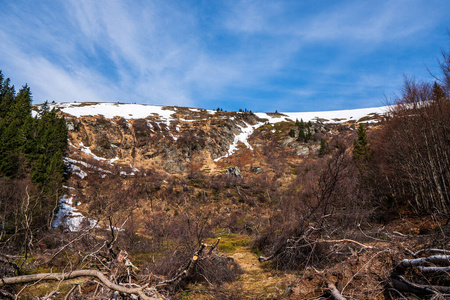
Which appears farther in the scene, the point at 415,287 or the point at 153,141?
the point at 153,141

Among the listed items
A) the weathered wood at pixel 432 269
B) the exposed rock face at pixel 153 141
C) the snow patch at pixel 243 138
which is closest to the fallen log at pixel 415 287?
the weathered wood at pixel 432 269

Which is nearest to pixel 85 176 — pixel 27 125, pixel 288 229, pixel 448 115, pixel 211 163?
pixel 27 125

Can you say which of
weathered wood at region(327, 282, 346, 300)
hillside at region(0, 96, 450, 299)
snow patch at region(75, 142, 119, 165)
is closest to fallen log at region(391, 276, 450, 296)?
hillside at region(0, 96, 450, 299)

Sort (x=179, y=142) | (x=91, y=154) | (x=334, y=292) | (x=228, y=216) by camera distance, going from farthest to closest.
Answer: (x=179, y=142) < (x=91, y=154) < (x=228, y=216) < (x=334, y=292)

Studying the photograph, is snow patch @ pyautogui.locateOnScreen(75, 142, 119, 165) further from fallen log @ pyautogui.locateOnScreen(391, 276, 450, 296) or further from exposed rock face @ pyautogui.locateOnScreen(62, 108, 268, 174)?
fallen log @ pyautogui.locateOnScreen(391, 276, 450, 296)

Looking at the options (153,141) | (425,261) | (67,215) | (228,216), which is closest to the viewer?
(425,261)

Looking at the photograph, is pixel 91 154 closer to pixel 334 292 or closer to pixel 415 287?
pixel 334 292

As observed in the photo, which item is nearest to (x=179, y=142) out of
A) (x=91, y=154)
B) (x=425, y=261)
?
(x=91, y=154)

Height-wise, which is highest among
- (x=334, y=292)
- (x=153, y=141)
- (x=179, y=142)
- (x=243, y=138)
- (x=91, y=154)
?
(x=243, y=138)

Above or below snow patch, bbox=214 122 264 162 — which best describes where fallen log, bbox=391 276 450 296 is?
below

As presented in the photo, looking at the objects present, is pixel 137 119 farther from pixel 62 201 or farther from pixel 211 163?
pixel 62 201

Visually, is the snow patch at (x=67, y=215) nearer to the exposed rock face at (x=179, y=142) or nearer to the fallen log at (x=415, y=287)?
the exposed rock face at (x=179, y=142)

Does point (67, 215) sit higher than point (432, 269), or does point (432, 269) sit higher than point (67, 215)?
point (432, 269)

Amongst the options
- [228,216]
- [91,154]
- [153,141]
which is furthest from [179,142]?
[228,216]
